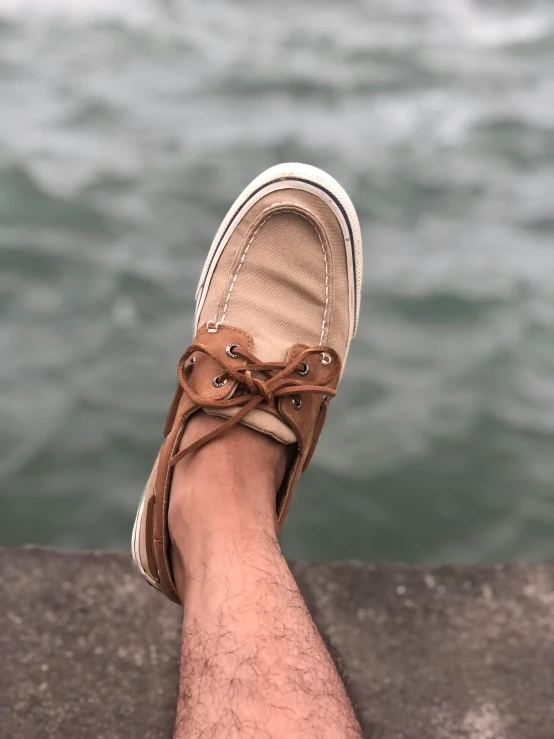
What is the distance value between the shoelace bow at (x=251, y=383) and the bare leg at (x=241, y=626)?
9 centimetres

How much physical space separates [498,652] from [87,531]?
158 cm

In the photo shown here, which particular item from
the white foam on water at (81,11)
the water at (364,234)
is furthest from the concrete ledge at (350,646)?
the white foam on water at (81,11)

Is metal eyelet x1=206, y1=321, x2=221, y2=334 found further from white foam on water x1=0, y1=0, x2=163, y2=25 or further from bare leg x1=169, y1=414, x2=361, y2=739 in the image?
white foam on water x1=0, y1=0, x2=163, y2=25

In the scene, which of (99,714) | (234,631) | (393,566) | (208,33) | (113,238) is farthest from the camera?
(208,33)

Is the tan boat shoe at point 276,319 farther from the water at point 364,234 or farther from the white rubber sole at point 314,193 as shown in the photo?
the water at point 364,234

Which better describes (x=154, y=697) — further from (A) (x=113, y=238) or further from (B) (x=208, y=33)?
(B) (x=208, y=33)

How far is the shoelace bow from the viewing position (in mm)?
1706

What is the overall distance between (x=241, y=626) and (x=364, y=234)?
3356mm

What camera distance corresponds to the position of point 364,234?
4.38 meters

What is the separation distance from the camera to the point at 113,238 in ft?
13.8

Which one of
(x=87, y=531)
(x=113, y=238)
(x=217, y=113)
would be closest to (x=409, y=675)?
(x=87, y=531)

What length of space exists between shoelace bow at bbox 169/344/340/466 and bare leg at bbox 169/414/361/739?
0.29ft

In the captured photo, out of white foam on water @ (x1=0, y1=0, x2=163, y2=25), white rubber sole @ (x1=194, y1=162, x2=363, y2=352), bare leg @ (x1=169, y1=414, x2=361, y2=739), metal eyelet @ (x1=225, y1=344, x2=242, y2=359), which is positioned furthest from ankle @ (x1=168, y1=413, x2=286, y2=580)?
white foam on water @ (x1=0, y1=0, x2=163, y2=25)

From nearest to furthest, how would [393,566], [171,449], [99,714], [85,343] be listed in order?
[99,714] → [171,449] → [393,566] → [85,343]
